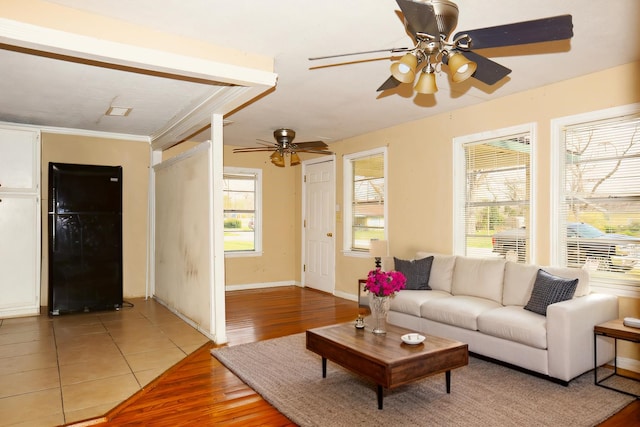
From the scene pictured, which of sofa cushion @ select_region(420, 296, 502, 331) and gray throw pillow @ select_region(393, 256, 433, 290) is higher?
gray throw pillow @ select_region(393, 256, 433, 290)

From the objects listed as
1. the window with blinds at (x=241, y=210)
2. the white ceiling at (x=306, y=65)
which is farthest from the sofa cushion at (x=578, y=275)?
the window with blinds at (x=241, y=210)

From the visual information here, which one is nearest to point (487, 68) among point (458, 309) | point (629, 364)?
point (458, 309)

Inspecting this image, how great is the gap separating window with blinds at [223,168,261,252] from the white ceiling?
1.91 metres

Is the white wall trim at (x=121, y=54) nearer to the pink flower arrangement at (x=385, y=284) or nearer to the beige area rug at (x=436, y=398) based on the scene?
the pink flower arrangement at (x=385, y=284)

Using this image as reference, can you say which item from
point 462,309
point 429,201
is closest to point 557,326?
point 462,309

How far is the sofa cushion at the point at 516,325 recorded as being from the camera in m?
3.23

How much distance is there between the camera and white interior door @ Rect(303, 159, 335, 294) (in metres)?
7.13

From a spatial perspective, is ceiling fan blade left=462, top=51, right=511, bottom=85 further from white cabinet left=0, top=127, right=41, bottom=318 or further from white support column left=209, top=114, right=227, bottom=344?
white cabinet left=0, top=127, right=41, bottom=318

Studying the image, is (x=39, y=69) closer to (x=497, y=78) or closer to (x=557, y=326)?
(x=497, y=78)

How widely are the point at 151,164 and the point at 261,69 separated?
12.8 ft

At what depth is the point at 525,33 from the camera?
2.13 meters

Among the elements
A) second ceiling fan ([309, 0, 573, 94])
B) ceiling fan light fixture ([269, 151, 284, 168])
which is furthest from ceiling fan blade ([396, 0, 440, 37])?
ceiling fan light fixture ([269, 151, 284, 168])

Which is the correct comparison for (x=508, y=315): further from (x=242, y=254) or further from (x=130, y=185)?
(x=130, y=185)

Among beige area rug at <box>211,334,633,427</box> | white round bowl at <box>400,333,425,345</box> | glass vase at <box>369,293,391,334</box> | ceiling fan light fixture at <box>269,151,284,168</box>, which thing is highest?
ceiling fan light fixture at <box>269,151,284,168</box>
